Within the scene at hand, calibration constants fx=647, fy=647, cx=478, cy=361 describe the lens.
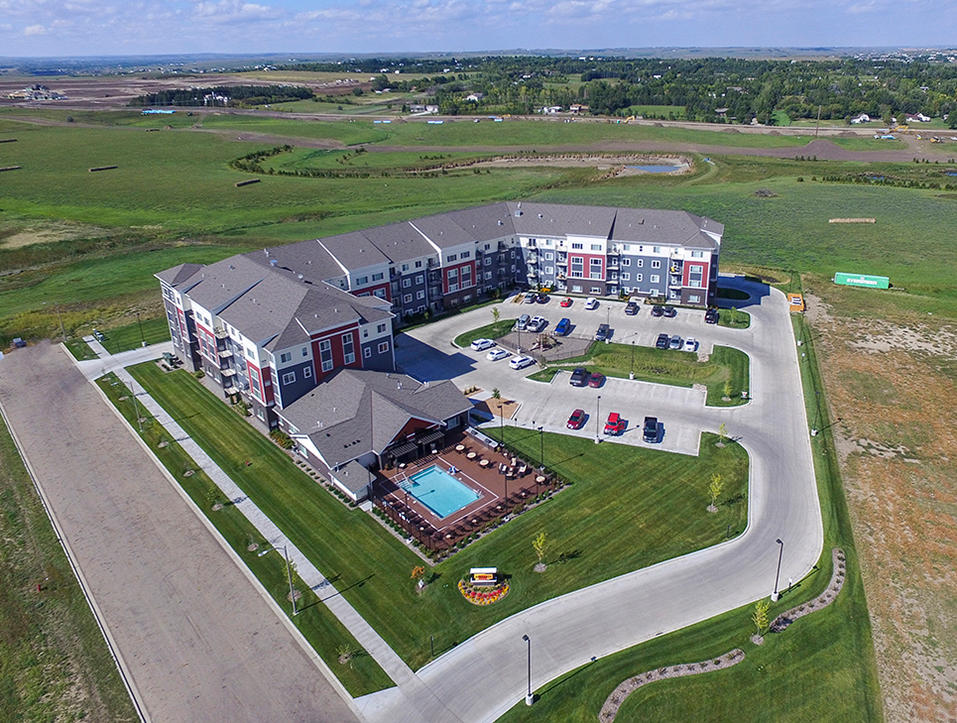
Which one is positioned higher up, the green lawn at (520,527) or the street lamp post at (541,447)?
the street lamp post at (541,447)

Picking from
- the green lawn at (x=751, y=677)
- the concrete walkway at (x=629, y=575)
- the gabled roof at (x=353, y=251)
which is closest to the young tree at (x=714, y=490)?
the concrete walkway at (x=629, y=575)

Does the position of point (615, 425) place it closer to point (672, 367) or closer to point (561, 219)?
point (672, 367)

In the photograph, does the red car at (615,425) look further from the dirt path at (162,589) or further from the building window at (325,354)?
the dirt path at (162,589)

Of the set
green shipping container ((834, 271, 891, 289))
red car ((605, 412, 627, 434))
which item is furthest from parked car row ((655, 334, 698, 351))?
green shipping container ((834, 271, 891, 289))

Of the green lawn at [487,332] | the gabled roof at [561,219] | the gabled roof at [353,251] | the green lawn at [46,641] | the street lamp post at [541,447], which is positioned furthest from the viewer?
the gabled roof at [561,219]

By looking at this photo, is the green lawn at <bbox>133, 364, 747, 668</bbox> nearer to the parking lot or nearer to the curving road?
the curving road

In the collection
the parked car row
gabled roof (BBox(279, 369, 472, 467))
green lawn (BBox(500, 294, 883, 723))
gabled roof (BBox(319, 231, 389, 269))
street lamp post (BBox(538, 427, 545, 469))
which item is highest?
gabled roof (BBox(319, 231, 389, 269))

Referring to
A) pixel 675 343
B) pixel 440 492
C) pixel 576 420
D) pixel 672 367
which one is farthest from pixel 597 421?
pixel 675 343
